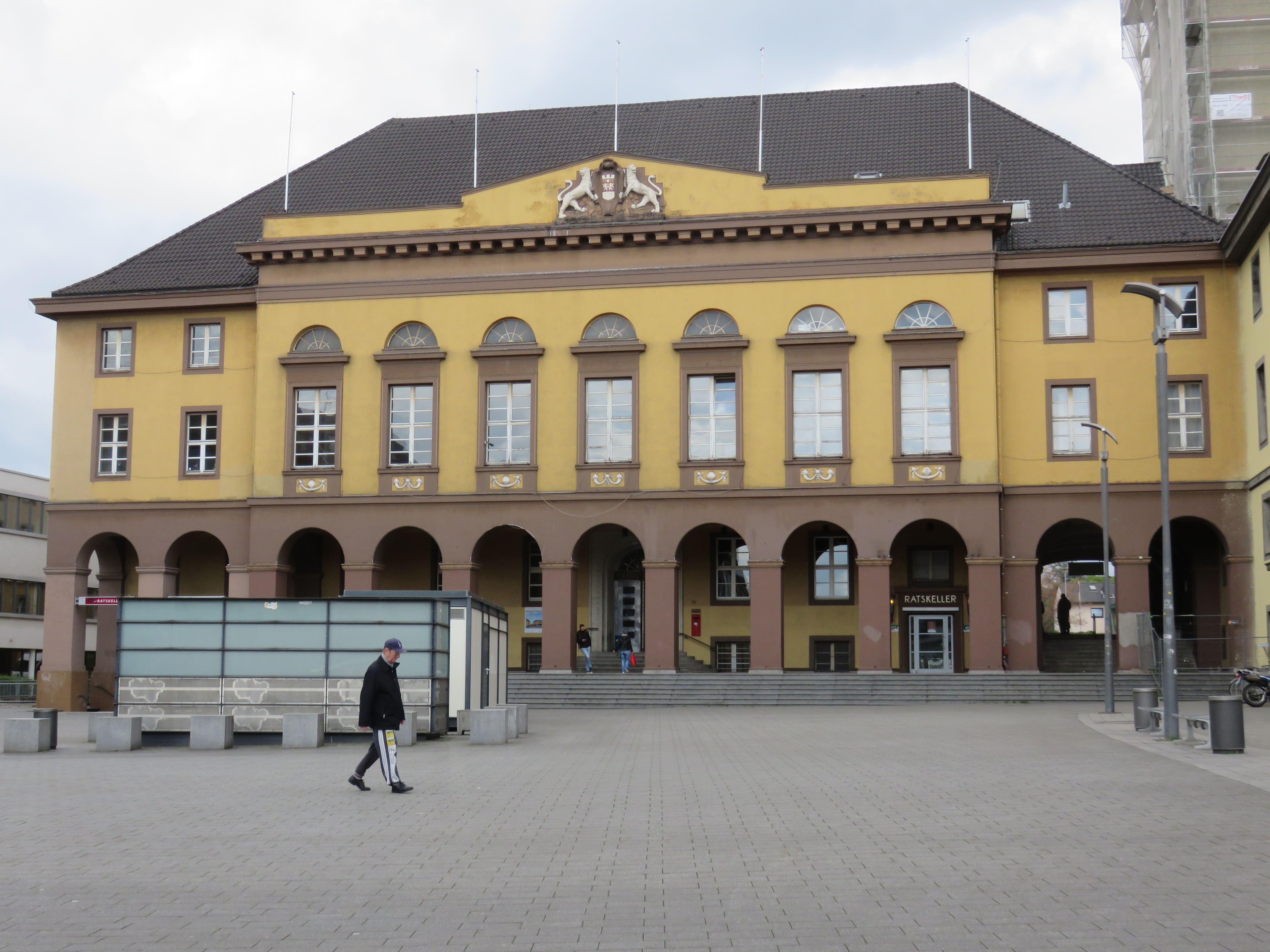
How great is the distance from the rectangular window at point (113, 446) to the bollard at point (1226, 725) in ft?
118

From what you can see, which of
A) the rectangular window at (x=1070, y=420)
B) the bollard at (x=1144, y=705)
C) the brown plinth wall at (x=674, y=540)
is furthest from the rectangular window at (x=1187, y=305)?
the bollard at (x=1144, y=705)

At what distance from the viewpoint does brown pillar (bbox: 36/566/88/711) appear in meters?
43.1

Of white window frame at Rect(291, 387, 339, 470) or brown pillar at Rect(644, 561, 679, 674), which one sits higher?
white window frame at Rect(291, 387, 339, 470)

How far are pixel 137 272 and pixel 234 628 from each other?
26787 millimetres

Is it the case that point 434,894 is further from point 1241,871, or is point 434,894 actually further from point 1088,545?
point 1088,545

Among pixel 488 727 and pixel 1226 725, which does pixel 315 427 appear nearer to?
pixel 488 727

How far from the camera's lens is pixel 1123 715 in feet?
94.6

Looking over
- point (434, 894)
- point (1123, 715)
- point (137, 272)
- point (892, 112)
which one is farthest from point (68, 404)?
point (434, 894)

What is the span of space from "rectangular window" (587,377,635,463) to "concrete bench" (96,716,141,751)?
21.0 meters

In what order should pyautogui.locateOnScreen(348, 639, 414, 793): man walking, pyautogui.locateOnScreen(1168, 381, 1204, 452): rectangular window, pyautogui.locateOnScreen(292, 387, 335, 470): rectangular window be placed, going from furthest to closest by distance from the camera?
pyautogui.locateOnScreen(292, 387, 335, 470): rectangular window < pyautogui.locateOnScreen(1168, 381, 1204, 452): rectangular window < pyautogui.locateOnScreen(348, 639, 414, 793): man walking

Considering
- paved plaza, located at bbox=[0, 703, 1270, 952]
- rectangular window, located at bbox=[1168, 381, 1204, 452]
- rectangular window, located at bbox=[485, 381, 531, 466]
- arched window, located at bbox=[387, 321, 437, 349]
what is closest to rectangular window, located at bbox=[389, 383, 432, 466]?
arched window, located at bbox=[387, 321, 437, 349]

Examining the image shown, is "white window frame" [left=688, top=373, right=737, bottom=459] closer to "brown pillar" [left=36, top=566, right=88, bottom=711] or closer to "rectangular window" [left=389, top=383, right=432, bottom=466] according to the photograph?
"rectangular window" [left=389, top=383, right=432, bottom=466]

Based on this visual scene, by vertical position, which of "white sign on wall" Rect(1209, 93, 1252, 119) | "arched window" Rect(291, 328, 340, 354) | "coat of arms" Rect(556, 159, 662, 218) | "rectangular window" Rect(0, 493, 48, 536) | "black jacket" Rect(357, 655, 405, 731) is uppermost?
"white sign on wall" Rect(1209, 93, 1252, 119)

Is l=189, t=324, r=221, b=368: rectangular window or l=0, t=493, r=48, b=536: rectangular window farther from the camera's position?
l=0, t=493, r=48, b=536: rectangular window
